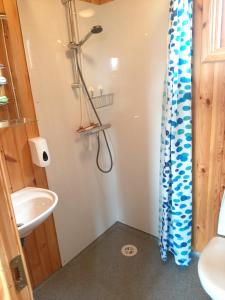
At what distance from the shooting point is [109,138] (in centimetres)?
225

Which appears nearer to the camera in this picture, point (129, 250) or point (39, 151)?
point (39, 151)

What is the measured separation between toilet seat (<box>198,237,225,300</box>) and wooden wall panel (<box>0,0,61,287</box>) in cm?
112

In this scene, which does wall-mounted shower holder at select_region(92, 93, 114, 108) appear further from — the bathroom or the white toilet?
the white toilet

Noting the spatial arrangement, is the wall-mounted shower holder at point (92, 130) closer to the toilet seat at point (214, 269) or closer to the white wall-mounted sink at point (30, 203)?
the white wall-mounted sink at point (30, 203)

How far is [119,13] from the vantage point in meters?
1.84

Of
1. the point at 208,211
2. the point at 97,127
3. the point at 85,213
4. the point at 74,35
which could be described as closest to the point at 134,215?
the point at 85,213

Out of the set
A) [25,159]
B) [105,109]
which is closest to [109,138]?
[105,109]

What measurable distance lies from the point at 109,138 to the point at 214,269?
1.36m

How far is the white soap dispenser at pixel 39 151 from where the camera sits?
155 centimetres

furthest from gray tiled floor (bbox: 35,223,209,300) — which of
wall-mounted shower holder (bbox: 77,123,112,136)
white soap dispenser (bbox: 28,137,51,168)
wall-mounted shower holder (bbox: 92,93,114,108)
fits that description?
wall-mounted shower holder (bbox: 92,93,114,108)

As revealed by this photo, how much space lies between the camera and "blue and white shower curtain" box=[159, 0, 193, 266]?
1.45 metres

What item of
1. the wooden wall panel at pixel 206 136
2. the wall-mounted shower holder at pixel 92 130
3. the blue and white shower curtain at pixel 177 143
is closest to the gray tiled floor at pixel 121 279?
the blue and white shower curtain at pixel 177 143

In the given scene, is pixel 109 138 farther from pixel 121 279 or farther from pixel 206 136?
pixel 121 279

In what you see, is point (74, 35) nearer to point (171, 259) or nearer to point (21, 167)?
point (21, 167)
